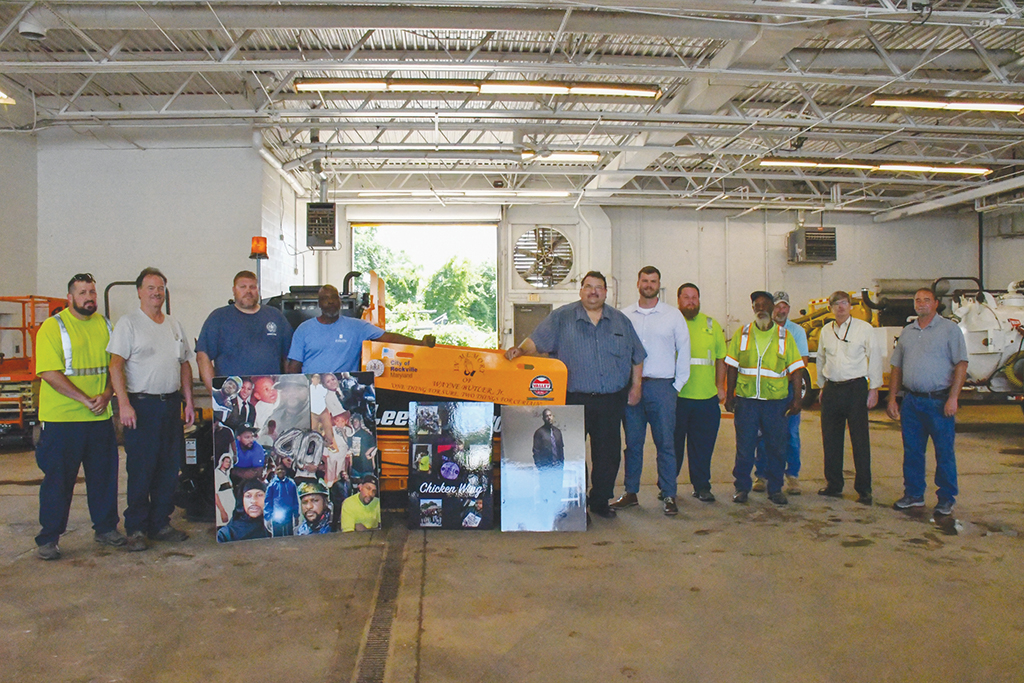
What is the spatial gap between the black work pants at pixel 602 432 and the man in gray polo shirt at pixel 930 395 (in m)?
2.19

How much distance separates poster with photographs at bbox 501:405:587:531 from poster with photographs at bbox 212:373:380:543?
35.6 inches

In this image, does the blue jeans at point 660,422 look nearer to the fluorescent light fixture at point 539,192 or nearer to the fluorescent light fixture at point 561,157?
the fluorescent light fixture at point 561,157

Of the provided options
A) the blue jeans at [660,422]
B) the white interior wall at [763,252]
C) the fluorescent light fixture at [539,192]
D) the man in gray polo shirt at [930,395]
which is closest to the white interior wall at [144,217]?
the fluorescent light fixture at [539,192]

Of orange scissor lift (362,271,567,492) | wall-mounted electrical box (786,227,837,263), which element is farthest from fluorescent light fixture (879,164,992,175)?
orange scissor lift (362,271,567,492)

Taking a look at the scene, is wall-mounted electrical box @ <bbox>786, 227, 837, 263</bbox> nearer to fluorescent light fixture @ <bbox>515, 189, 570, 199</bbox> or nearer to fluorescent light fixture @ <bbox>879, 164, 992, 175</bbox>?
fluorescent light fixture @ <bbox>879, 164, 992, 175</bbox>

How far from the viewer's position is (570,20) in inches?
295

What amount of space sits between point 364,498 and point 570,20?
5793 mm

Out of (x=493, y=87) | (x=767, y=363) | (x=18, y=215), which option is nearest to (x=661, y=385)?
(x=767, y=363)

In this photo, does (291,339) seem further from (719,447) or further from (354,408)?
(719,447)

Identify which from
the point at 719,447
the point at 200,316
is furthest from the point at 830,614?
the point at 200,316

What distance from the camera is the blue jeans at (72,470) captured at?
Answer: 402 centimetres

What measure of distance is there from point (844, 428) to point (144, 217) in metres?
11.1

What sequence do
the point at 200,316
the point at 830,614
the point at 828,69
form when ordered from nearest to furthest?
the point at 830,614
the point at 828,69
the point at 200,316

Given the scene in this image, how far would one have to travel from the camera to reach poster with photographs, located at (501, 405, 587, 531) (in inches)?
175
